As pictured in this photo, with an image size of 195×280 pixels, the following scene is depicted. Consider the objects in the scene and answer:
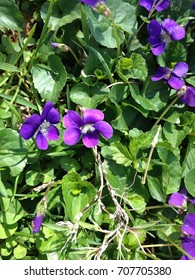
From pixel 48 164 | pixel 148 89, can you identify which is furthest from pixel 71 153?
pixel 148 89

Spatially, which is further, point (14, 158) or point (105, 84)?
point (105, 84)

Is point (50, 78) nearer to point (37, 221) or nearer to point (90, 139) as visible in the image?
point (90, 139)

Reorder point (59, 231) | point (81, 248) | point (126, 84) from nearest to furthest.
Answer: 1. point (81, 248)
2. point (59, 231)
3. point (126, 84)

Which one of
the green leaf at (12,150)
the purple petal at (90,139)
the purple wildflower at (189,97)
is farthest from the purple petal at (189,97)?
the green leaf at (12,150)

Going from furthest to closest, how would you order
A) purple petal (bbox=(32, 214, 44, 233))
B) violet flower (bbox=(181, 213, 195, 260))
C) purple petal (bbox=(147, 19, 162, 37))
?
purple petal (bbox=(147, 19, 162, 37))
violet flower (bbox=(181, 213, 195, 260))
purple petal (bbox=(32, 214, 44, 233))

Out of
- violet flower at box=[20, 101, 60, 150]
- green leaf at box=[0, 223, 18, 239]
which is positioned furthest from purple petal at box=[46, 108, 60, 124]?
green leaf at box=[0, 223, 18, 239]

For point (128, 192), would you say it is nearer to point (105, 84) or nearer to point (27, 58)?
point (105, 84)

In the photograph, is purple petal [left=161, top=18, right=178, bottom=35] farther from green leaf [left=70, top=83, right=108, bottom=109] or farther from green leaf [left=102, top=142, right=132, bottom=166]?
green leaf [left=102, top=142, right=132, bottom=166]
